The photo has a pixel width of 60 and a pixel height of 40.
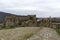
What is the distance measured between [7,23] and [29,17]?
6.31 meters

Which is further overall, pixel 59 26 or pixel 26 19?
pixel 26 19

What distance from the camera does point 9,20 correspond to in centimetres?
4822

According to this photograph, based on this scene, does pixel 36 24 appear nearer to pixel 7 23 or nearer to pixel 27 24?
pixel 27 24

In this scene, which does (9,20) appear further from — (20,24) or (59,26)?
(59,26)

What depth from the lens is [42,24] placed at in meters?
44.4

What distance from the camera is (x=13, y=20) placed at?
48125 millimetres

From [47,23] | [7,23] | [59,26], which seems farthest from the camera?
[7,23]

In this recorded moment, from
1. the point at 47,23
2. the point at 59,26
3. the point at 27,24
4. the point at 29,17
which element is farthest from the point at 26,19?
the point at 59,26

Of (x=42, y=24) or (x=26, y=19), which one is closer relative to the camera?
(x=42, y=24)

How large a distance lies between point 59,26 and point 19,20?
41.8 ft

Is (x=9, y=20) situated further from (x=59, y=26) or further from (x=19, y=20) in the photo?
(x=59, y=26)

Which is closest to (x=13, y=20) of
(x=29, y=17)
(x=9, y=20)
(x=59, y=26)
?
(x=9, y=20)

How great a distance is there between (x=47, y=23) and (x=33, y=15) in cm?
660

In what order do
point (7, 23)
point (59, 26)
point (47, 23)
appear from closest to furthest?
point (59, 26), point (47, 23), point (7, 23)
